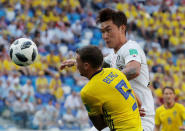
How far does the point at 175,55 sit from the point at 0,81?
10922mm

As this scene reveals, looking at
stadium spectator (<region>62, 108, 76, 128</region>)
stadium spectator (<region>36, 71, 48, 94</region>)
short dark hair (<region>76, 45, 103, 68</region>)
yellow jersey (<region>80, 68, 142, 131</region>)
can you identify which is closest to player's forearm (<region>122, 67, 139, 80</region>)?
yellow jersey (<region>80, 68, 142, 131</region>)

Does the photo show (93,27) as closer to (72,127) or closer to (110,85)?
(72,127)

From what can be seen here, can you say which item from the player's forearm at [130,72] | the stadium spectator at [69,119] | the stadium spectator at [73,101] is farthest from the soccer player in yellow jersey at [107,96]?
the stadium spectator at [73,101]

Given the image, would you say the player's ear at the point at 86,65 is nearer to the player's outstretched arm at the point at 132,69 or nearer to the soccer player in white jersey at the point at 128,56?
the player's outstretched arm at the point at 132,69

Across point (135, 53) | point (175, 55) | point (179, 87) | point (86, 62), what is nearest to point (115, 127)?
point (86, 62)

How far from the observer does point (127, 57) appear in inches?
179

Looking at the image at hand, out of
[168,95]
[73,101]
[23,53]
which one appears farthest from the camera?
[73,101]

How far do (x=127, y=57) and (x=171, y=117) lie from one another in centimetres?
457

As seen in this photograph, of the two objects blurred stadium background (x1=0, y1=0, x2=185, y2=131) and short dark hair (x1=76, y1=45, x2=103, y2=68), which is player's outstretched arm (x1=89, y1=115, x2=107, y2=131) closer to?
short dark hair (x1=76, y1=45, x2=103, y2=68)

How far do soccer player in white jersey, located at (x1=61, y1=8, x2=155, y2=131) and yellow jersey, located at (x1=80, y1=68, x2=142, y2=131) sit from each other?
64 centimetres

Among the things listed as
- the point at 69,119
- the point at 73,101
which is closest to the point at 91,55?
the point at 69,119

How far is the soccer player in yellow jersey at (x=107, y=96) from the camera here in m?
3.75

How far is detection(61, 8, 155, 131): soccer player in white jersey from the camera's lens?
4.57m

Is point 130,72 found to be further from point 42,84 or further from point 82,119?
point 42,84
